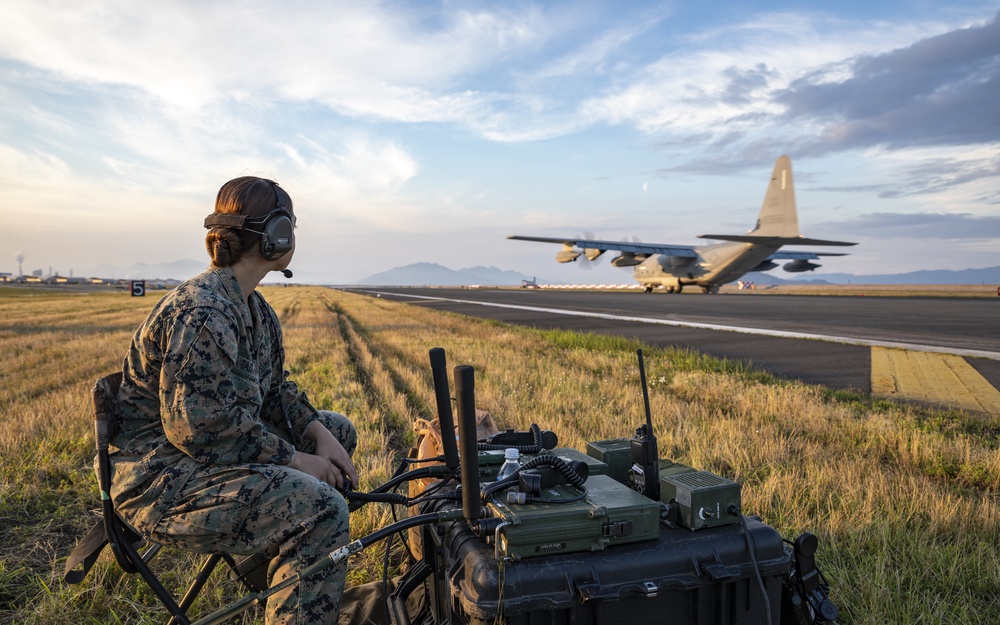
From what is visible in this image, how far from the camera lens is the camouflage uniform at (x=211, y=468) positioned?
2.37 metres

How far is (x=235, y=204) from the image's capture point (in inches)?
109

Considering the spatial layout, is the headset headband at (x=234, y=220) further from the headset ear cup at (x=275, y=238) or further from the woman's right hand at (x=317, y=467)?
the woman's right hand at (x=317, y=467)

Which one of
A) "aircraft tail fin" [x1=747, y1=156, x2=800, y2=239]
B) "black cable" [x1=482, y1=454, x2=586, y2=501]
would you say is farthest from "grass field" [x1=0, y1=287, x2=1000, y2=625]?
"aircraft tail fin" [x1=747, y1=156, x2=800, y2=239]

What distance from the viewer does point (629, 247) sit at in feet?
170

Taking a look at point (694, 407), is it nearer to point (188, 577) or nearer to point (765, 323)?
point (188, 577)

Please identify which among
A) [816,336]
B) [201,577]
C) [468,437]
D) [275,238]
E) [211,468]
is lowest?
[816,336]

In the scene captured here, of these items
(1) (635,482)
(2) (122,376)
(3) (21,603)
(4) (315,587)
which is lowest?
(3) (21,603)

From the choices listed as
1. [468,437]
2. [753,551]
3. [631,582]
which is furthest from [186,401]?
[753,551]

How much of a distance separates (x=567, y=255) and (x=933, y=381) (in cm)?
3856

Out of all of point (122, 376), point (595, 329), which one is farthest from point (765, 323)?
point (122, 376)

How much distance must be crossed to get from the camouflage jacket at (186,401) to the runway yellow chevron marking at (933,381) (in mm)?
8520

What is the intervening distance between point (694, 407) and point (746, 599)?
5.32m

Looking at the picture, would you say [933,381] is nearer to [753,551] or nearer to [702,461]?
[702,461]

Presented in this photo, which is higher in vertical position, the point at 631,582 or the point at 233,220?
the point at 233,220
